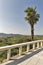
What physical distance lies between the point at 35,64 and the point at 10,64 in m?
1.34

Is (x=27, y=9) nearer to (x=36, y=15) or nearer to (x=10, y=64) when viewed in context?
(x=36, y=15)

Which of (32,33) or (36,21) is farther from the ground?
(36,21)

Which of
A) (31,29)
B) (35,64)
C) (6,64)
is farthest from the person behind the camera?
(31,29)

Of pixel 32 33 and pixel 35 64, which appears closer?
pixel 35 64

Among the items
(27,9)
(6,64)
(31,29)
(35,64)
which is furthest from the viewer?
(27,9)

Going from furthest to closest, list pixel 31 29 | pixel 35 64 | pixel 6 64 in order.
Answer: pixel 31 29
pixel 35 64
pixel 6 64

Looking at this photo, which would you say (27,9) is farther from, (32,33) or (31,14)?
(32,33)

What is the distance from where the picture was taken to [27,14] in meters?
57.8

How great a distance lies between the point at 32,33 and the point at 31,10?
24.9ft

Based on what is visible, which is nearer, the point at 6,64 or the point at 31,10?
the point at 6,64

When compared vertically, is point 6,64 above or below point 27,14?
below

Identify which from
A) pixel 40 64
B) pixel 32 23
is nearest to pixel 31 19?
pixel 32 23

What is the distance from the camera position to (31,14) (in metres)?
57.8

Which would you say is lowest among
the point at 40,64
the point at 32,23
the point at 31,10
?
the point at 40,64
